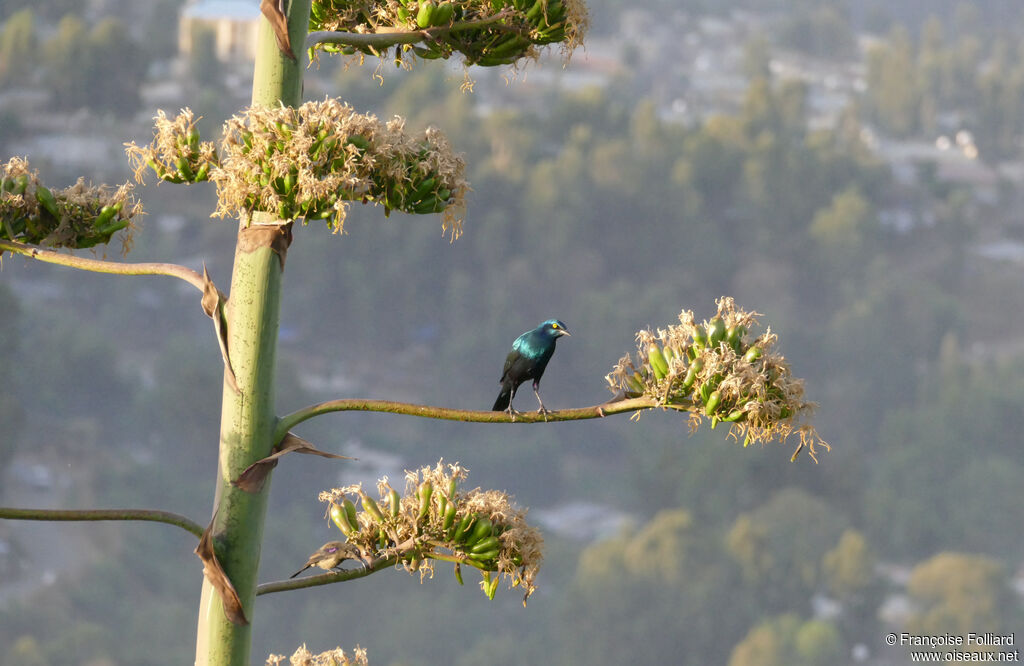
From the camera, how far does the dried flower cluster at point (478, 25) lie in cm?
391

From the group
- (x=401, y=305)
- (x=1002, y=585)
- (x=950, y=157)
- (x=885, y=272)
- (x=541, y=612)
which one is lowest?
(x=541, y=612)

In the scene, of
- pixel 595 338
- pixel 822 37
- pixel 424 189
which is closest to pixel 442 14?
pixel 424 189

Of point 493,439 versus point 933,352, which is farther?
point 933,352

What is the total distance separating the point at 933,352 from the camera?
63.1 meters

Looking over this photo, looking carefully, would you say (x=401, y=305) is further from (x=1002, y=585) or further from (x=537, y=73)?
(x=1002, y=585)

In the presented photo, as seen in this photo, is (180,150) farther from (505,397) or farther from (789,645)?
(789,645)

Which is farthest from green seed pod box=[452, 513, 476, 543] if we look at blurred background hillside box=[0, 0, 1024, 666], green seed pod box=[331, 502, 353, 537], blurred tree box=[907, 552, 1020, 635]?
blurred tree box=[907, 552, 1020, 635]

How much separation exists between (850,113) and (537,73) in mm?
17530

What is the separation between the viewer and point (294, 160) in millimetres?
3098

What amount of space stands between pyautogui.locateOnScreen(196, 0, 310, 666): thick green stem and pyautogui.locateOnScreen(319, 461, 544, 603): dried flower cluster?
0.98ft

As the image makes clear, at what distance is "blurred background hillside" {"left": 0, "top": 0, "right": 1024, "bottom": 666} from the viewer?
49.0 meters

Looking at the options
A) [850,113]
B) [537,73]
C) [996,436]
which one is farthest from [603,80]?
[996,436]

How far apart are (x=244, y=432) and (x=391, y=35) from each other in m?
1.20

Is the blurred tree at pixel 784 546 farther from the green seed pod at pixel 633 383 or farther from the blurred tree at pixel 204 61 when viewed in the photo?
the green seed pod at pixel 633 383
